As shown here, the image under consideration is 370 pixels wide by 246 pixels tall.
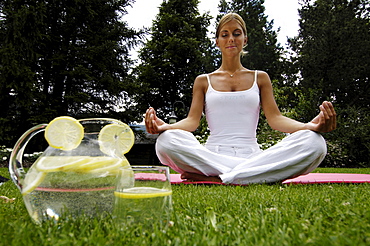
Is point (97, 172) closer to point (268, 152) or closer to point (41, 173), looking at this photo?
point (41, 173)

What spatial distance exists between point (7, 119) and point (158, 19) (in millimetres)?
14276

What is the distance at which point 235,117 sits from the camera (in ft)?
11.0

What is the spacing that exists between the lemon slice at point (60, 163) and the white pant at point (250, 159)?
1850 millimetres

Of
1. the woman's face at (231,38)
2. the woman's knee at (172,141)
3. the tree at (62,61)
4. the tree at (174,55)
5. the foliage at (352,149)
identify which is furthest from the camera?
the tree at (174,55)

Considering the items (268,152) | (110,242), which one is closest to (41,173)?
(110,242)

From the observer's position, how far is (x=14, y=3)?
10148mm

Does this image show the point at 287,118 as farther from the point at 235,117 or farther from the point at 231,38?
the point at 231,38

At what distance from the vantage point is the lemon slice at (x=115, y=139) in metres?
1.18

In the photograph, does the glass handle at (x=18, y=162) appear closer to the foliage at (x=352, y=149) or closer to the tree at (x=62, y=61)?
the tree at (x=62, y=61)

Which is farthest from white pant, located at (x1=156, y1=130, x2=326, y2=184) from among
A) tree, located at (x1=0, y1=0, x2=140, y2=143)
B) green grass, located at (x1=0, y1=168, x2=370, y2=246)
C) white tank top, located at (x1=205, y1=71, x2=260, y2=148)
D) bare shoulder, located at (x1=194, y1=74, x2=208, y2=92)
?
tree, located at (x1=0, y1=0, x2=140, y2=143)

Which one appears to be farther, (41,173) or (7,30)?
(7,30)

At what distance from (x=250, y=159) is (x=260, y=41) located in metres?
19.6

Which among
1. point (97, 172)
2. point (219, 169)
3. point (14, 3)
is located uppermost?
point (14, 3)

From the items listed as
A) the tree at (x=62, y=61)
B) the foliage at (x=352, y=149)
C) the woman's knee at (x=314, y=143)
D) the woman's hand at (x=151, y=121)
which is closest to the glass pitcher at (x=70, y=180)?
the woman's hand at (x=151, y=121)
